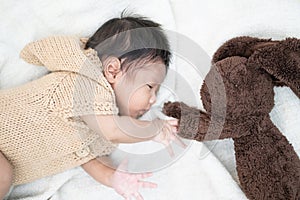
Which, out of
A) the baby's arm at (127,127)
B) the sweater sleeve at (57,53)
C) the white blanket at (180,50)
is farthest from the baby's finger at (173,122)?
the sweater sleeve at (57,53)

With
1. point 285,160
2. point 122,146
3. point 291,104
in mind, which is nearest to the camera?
point 285,160

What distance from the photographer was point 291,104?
1.01m

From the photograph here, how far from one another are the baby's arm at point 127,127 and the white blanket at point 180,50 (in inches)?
3.7

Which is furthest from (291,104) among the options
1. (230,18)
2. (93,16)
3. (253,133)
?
(93,16)

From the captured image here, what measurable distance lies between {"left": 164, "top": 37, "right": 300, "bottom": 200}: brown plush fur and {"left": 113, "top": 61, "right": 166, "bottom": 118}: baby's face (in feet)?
0.35

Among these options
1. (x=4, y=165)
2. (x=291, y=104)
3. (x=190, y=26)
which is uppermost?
(x=190, y=26)

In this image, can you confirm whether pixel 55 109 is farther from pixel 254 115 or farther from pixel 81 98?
pixel 254 115

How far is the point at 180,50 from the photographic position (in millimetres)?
1145

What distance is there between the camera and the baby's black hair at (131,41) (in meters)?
1.01

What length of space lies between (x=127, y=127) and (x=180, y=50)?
26 centimetres

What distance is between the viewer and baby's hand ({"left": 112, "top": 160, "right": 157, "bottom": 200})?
40.4 inches

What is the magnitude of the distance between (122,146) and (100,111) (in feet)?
0.70

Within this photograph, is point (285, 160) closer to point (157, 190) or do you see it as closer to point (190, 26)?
point (157, 190)

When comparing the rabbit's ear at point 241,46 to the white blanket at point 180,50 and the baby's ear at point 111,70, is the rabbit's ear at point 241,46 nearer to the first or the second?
the white blanket at point 180,50
